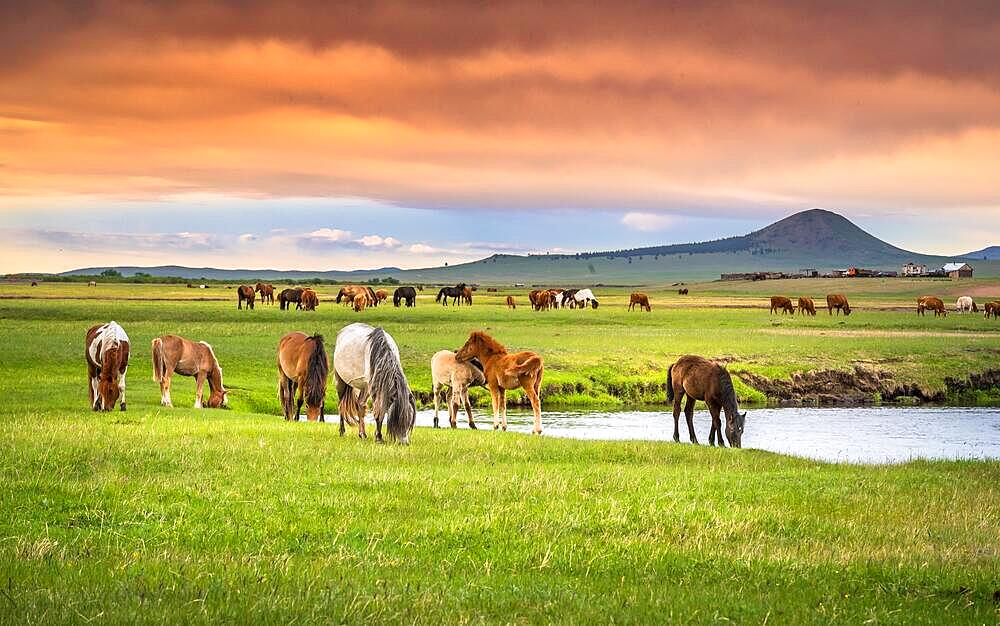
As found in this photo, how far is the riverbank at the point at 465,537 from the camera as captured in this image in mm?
8562

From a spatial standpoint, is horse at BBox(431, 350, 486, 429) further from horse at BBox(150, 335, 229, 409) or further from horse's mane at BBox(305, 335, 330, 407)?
horse at BBox(150, 335, 229, 409)

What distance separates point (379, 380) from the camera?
19.7 metres

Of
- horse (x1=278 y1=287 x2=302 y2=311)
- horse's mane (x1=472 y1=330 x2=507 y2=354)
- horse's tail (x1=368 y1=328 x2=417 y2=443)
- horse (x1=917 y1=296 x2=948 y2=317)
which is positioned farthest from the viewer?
horse (x1=917 y1=296 x2=948 y2=317)

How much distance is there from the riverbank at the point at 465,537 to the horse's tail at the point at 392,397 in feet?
3.60

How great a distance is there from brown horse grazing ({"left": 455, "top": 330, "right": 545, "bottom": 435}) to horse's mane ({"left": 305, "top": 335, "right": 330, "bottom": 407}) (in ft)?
12.4

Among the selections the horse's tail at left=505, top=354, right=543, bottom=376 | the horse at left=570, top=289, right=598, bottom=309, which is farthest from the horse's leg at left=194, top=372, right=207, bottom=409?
the horse at left=570, top=289, right=598, bottom=309

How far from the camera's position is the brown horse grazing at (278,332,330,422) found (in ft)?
79.8

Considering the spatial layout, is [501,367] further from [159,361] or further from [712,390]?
[159,361]

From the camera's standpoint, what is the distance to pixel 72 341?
46094mm

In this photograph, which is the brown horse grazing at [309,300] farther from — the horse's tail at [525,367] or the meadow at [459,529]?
the meadow at [459,529]

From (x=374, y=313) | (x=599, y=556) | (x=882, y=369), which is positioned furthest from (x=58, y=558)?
(x=374, y=313)

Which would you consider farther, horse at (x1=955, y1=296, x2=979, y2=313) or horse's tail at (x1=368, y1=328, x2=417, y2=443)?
horse at (x1=955, y1=296, x2=979, y2=313)

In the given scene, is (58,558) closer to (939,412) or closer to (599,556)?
(599,556)

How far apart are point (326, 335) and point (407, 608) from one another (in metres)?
45.2
